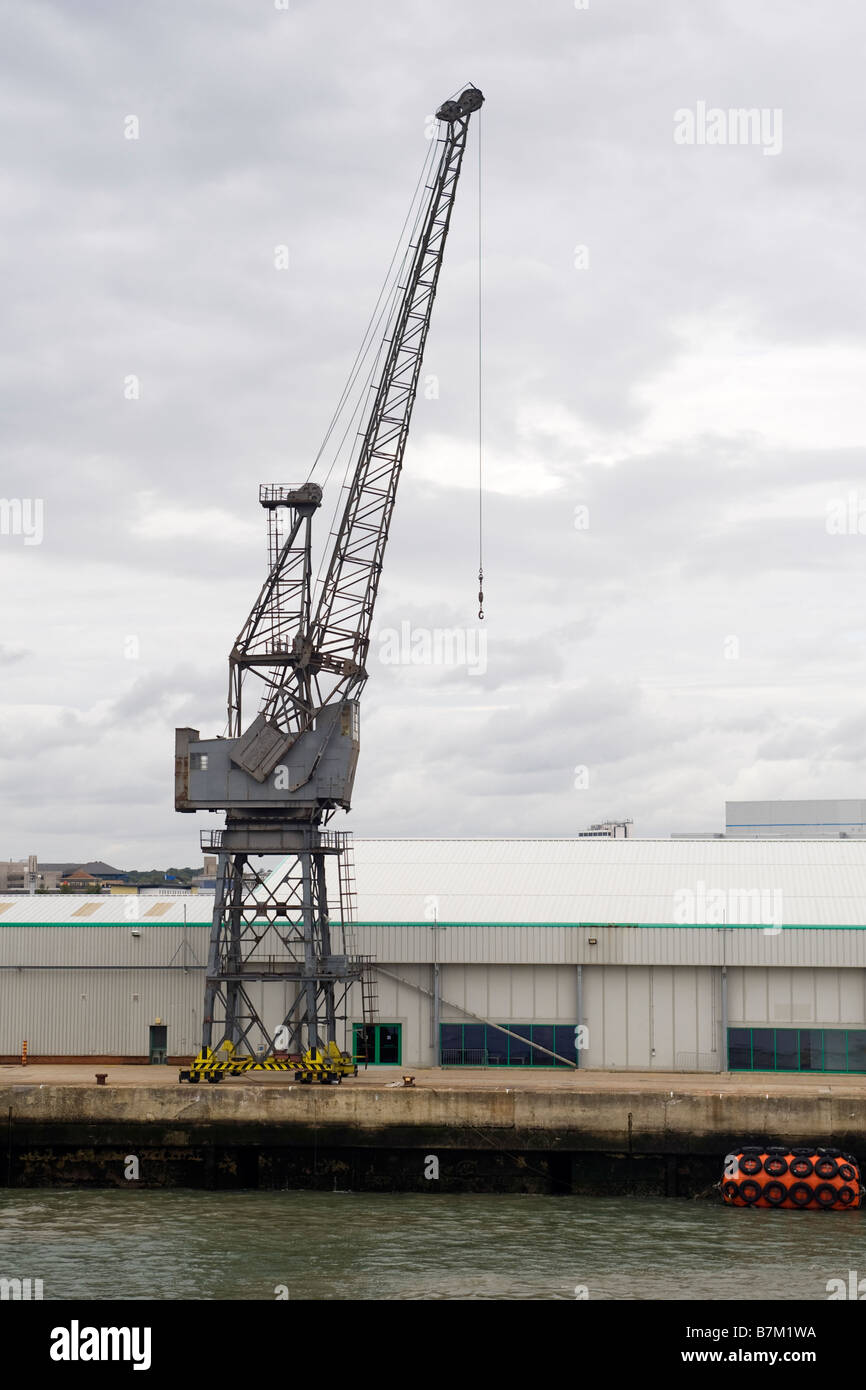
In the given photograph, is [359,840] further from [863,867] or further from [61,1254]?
[61,1254]

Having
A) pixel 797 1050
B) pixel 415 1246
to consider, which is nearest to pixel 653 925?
pixel 797 1050

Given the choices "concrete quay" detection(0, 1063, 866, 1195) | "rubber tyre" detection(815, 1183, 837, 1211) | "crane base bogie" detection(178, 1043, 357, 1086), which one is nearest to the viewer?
"rubber tyre" detection(815, 1183, 837, 1211)

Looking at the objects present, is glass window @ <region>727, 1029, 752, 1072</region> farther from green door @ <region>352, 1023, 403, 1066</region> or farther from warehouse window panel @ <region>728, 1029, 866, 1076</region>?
green door @ <region>352, 1023, 403, 1066</region>

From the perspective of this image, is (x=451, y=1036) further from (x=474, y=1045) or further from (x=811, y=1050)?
(x=811, y=1050)

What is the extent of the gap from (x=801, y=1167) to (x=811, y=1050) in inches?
429

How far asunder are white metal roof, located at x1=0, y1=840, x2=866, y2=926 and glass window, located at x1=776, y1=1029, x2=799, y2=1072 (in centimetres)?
383

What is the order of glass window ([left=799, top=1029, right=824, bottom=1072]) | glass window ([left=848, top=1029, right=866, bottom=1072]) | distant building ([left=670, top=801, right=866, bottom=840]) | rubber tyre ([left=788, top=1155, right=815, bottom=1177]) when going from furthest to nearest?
distant building ([left=670, top=801, right=866, bottom=840]), glass window ([left=799, top=1029, right=824, bottom=1072]), glass window ([left=848, top=1029, right=866, bottom=1072]), rubber tyre ([left=788, top=1155, right=815, bottom=1177])

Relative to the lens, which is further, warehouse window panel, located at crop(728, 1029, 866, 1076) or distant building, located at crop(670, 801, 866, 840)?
distant building, located at crop(670, 801, 866, 840)

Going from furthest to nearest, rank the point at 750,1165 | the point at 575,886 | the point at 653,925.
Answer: the point at 575,886 → the point at 653,925 → the point at 750,1165

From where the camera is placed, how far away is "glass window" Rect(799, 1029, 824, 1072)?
48031 millimetres

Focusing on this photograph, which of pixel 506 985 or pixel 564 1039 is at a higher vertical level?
pixel 506 985

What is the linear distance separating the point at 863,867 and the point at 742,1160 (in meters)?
18.7

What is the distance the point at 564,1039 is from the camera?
49.1 m

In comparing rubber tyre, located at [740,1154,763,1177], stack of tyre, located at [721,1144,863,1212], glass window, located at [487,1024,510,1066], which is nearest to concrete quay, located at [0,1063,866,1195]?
rubber tyre, located at [740,1154,763,1177]
